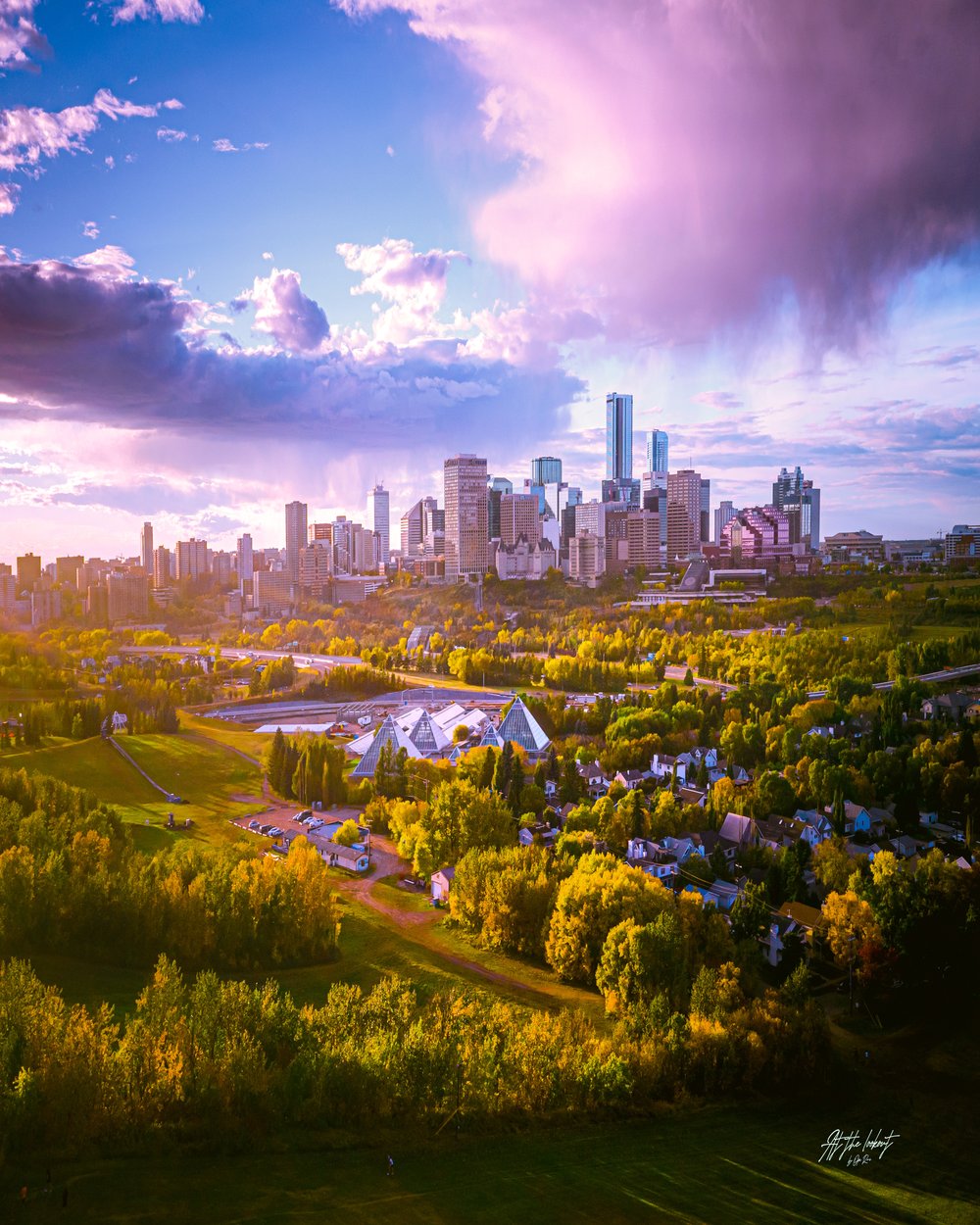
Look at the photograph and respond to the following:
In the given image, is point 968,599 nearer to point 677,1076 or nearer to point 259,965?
point 677,1076

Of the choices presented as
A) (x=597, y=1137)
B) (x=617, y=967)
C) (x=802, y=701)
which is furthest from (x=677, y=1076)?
(x=802, y=701)

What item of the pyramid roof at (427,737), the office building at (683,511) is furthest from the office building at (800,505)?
the pyramid roof at (427,737)

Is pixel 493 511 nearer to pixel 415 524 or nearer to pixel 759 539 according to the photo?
pixel 415 524

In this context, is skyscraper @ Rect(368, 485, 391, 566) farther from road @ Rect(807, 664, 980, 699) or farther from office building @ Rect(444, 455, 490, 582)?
road @ Rect(807, 664, 980, 699)

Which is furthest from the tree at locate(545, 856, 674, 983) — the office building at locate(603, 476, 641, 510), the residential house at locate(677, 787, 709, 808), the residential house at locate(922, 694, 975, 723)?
the office building at locate(603, 476, 641, 510)

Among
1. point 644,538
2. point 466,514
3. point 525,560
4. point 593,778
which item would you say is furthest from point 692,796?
point 466,514
